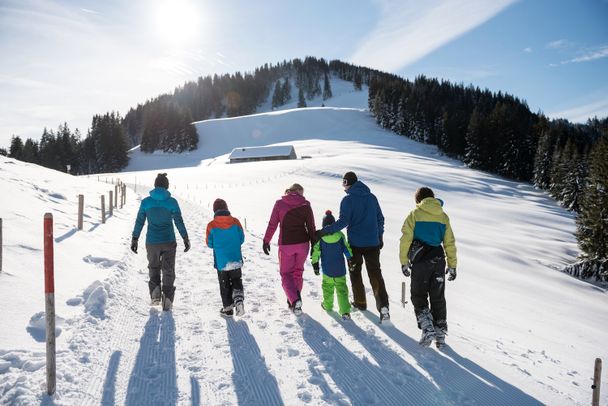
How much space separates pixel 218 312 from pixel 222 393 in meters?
2.52

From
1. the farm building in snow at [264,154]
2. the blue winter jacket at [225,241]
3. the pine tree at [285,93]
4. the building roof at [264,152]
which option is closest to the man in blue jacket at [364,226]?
the blue winter jacket at [225,241]

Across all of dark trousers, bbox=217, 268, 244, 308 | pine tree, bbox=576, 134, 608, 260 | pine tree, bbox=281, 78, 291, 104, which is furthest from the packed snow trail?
pine tree, bbox=281, 78, 291, 104

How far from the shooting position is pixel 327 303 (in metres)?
6.54

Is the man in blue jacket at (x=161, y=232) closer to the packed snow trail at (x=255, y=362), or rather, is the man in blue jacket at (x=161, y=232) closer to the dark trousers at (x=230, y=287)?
the packed snow trail at (x=255, y=362)

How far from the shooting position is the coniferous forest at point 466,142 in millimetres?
28109

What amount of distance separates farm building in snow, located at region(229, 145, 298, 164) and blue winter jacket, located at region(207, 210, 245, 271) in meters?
61.7

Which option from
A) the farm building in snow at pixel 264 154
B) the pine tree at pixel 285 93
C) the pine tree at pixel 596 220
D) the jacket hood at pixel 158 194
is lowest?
the pine tree at pixel 596 220

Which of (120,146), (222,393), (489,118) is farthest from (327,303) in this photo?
(120,146)

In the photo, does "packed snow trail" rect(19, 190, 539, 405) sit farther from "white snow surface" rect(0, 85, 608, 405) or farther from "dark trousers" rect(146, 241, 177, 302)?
"dark trousers" rect(146, 241, 177, 302)

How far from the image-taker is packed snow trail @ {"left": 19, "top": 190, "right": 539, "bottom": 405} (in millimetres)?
4016

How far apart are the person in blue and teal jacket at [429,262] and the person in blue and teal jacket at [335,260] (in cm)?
128

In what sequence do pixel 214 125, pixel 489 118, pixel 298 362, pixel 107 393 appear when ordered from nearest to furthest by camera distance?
pixel 107 393, pixel 298 362, pixel 489 118, pixel 214 125

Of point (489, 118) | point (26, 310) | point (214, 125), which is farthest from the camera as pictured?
point (214, 125)

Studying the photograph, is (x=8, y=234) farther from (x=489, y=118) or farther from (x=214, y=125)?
(x=214, y=125)
